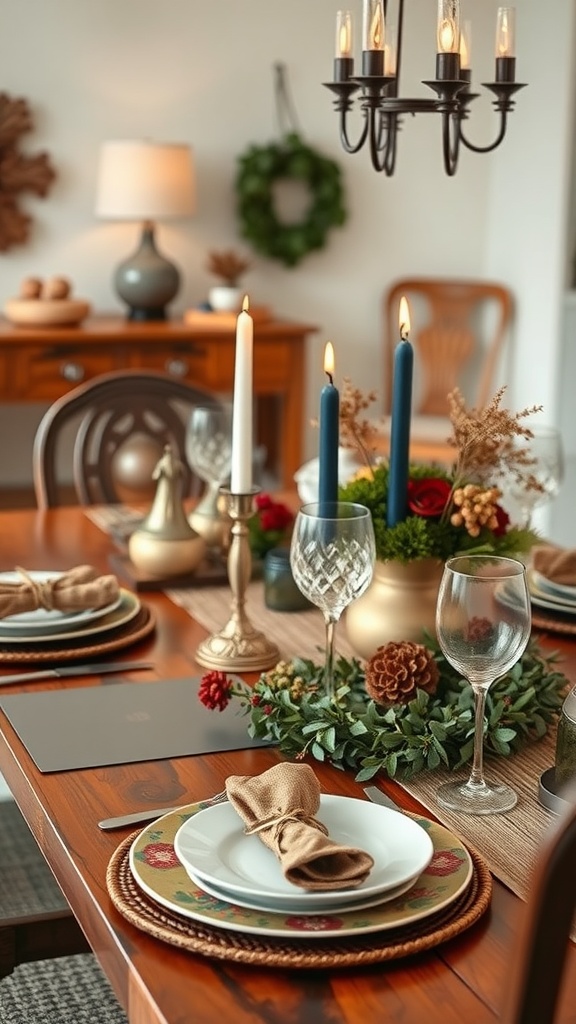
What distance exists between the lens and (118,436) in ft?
8.64

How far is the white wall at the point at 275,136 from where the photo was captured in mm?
4477

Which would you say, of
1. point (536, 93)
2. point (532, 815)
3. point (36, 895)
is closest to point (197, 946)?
point (532, 815)

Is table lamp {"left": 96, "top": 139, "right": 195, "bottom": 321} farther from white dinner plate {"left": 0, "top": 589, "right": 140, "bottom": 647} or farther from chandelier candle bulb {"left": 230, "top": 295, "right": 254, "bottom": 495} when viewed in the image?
chandelier candle bulb {"left": 230, "top": 295, "right": 254, "bottom": 495}

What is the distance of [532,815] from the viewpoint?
3.85 feet

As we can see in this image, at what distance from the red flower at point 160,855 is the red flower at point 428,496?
0.53 metres

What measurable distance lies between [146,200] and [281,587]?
8.85 ft

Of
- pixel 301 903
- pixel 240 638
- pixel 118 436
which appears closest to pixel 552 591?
pixel 240 638

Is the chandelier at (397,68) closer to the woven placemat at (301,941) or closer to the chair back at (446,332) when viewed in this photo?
the woven placemat at (301,941)

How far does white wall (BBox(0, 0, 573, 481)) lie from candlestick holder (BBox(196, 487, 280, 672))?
315 cm

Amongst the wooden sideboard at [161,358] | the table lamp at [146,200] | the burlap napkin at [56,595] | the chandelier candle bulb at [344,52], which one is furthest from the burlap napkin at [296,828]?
the table lamp at [146,200]

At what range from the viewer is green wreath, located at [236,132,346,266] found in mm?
4652

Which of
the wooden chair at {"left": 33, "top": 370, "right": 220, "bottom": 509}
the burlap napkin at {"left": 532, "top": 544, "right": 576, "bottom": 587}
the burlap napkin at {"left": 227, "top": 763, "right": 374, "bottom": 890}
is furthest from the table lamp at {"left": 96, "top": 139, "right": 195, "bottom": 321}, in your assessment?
the burlap napkin at {"left": 227, "top": 763, "right": 374, "bottom": 890}

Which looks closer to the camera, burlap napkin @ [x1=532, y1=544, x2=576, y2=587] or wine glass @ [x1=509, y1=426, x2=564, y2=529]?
burlap napkin @ [x1=532, y1=544, x2=576, y2=587]

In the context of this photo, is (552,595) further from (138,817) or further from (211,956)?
(211,956)
